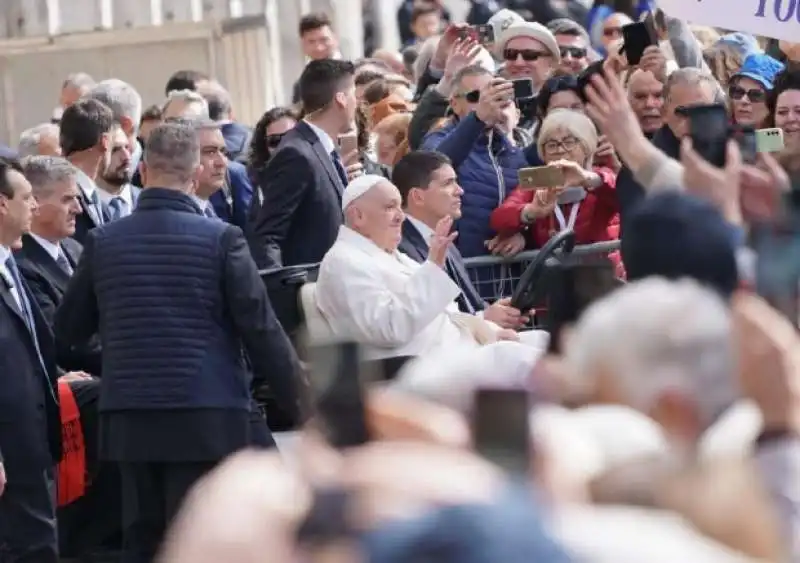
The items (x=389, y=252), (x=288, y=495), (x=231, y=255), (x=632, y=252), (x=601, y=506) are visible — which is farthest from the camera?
(x=389, y=252)

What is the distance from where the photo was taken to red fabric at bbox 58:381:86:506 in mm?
9484

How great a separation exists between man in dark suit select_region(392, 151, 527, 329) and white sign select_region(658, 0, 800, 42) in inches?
47.8

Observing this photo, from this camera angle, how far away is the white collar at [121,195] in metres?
10.8

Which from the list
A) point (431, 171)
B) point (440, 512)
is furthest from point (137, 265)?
point (440, 512)

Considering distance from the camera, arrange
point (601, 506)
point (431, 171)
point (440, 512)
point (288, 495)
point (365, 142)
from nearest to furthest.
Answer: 1. point (440, 512)
2. point (288, 495)
3. point (601, 506)
4. point (431, 171)
5. point (365, 142)

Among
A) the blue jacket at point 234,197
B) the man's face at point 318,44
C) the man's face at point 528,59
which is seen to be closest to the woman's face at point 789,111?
the man's face at point 528,59

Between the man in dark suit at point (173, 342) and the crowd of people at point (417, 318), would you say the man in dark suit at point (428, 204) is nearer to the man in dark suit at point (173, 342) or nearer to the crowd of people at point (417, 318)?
the crowd of people at point (417, 318)

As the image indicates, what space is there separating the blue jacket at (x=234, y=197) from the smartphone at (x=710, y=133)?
504 cm

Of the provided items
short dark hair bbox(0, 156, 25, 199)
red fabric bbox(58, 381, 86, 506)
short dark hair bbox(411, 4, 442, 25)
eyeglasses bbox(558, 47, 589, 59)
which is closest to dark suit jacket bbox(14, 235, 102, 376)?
red fabric bbox(58, 381, 86, 506)

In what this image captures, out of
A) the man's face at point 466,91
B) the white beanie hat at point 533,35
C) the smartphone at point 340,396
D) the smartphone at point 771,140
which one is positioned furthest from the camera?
the white beanie hat at point 533,35

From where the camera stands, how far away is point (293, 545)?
3283 mm

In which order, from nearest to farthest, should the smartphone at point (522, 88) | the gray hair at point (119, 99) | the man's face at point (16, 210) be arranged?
1. the man's face at point (16, 210)
2. the smartphone at point (522, 88)
3. the gray hair at point (119, 99)

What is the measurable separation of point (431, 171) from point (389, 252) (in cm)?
80

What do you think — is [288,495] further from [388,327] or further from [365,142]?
[365,142]
